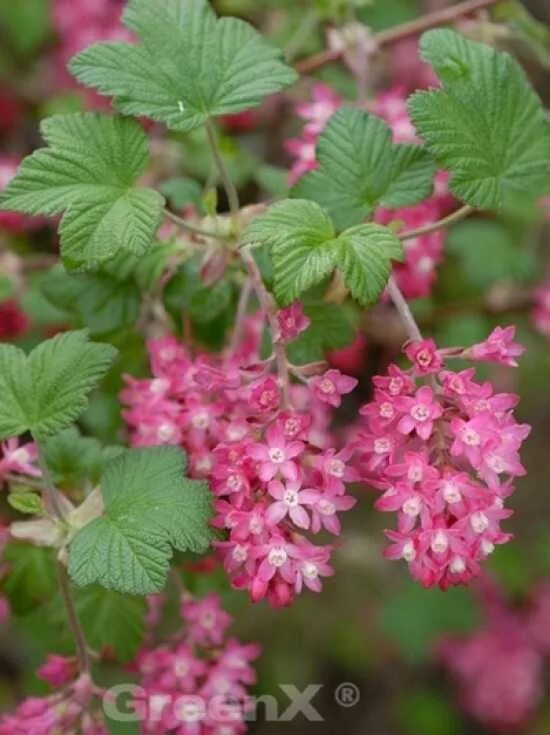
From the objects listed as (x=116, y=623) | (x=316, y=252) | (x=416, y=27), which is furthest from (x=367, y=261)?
(x=416, y=27)

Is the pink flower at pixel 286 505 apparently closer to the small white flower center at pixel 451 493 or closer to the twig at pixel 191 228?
the small white flower center at pixel 451 493

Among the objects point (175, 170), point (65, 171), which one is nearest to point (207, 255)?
point (65, 171)

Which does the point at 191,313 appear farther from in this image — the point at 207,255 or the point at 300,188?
the point at 300,188

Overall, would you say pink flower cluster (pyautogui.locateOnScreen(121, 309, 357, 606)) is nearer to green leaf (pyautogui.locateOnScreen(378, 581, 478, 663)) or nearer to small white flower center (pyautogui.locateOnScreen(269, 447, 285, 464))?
small white flower center (pyautogui.locateOnScreen(269, 447, 285, 464))

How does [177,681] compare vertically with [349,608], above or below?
above

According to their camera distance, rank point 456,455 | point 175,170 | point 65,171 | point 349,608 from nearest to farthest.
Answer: point 456,455 < point 65,171 < point 175,170 < point 349,608

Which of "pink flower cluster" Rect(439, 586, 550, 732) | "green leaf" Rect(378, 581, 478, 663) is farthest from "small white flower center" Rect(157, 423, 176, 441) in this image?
"pink flower cluster" Rect(439, 586, 550, 732)

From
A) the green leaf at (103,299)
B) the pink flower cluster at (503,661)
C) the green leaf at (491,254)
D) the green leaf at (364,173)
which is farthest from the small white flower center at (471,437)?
the pink flower cluster at (503,661)
